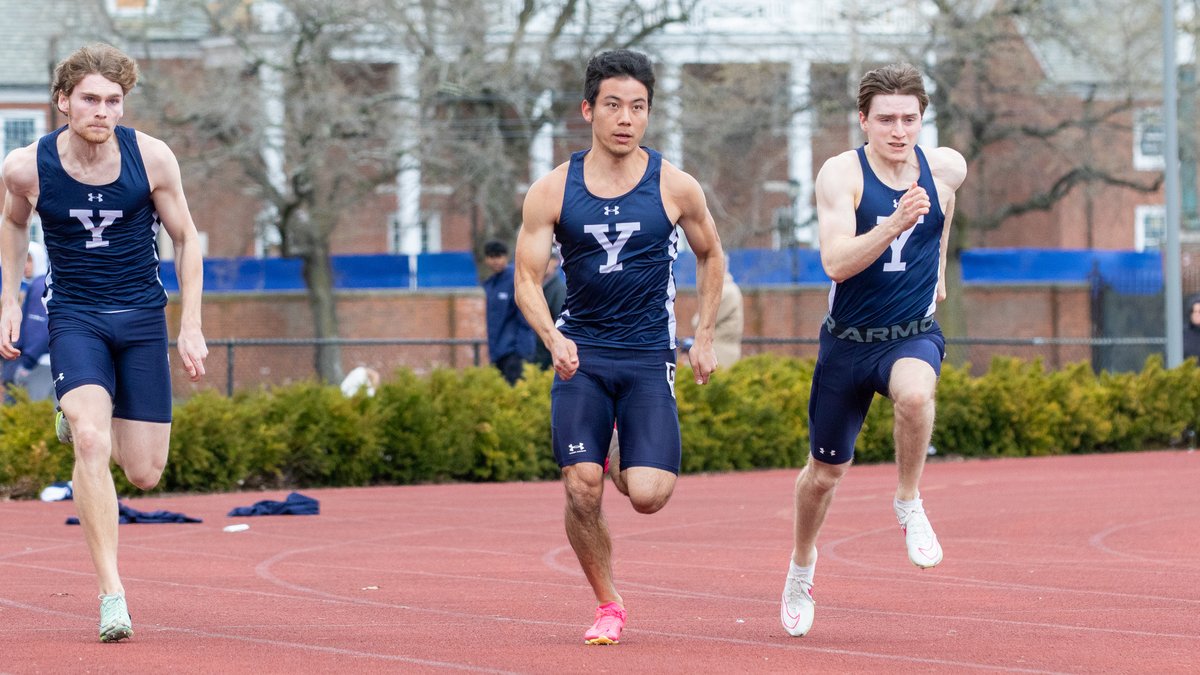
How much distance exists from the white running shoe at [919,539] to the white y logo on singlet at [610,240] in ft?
5.27

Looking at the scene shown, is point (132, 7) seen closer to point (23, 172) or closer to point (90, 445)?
point (23, 172)

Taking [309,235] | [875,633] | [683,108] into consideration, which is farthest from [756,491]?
[309,235]

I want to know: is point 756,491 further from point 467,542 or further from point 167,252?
point 167,252

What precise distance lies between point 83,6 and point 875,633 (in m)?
30.8

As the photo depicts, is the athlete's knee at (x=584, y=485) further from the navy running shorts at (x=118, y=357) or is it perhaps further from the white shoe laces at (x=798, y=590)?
the navy running shorts at (x=118, y=357)

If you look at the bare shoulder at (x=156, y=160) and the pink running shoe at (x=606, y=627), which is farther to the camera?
the bare shoulder at (x=156, y=160)

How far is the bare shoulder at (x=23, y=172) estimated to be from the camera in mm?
7660

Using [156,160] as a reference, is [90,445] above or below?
below

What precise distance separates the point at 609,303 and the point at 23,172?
251cm

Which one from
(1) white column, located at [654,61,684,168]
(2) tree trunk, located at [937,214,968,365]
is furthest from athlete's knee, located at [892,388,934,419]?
(2) tree trunk, located at [937,214,968,365]

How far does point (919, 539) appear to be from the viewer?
24.9 ft

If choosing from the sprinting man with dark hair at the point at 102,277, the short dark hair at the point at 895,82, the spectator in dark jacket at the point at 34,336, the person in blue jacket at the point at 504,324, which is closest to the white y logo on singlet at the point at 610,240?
the short dark hair at the point at 895,82

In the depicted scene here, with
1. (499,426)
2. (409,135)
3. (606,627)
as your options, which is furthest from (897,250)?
(409,135)

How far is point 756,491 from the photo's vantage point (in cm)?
1666
